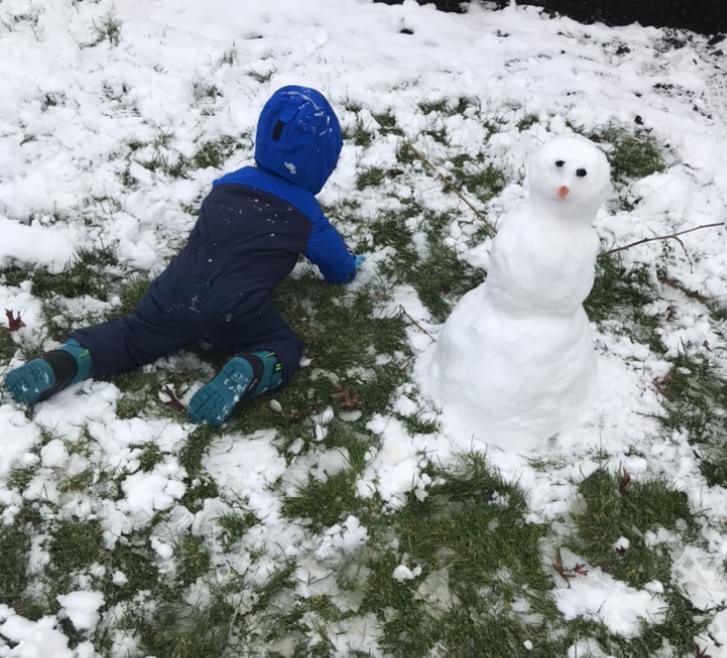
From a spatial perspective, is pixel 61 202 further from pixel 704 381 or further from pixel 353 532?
pixel 704 381

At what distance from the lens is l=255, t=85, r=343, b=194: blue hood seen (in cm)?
285

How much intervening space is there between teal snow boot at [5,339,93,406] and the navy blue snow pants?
Result: 7 centimetres

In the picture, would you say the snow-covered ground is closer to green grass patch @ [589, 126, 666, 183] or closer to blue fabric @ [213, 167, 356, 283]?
green grass patch @ [589, 126, 666, 183]

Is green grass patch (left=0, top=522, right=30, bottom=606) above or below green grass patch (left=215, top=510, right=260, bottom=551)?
below

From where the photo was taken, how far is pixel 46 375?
105 inches

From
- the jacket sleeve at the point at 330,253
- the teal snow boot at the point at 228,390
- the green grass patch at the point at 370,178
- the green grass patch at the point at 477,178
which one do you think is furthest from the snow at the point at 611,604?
the green grass patch at the point at 370,178

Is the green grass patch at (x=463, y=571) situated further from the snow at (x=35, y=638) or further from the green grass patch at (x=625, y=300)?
the green grass patch at (x=625, y=300)

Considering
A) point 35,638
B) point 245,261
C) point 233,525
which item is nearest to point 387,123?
point 245,261

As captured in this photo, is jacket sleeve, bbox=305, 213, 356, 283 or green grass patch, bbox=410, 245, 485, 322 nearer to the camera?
jacket sleeve, bbox=305, 213, 356, 283

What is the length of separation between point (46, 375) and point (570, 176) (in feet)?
6.40

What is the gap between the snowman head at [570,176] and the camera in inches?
87.4

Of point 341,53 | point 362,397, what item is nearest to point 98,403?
point 362,397

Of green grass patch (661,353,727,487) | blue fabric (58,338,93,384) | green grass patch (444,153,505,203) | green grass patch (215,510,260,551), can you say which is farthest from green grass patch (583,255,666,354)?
blue fabric (58,338,93,384)

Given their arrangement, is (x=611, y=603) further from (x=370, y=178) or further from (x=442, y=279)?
(x=370, y=178)
